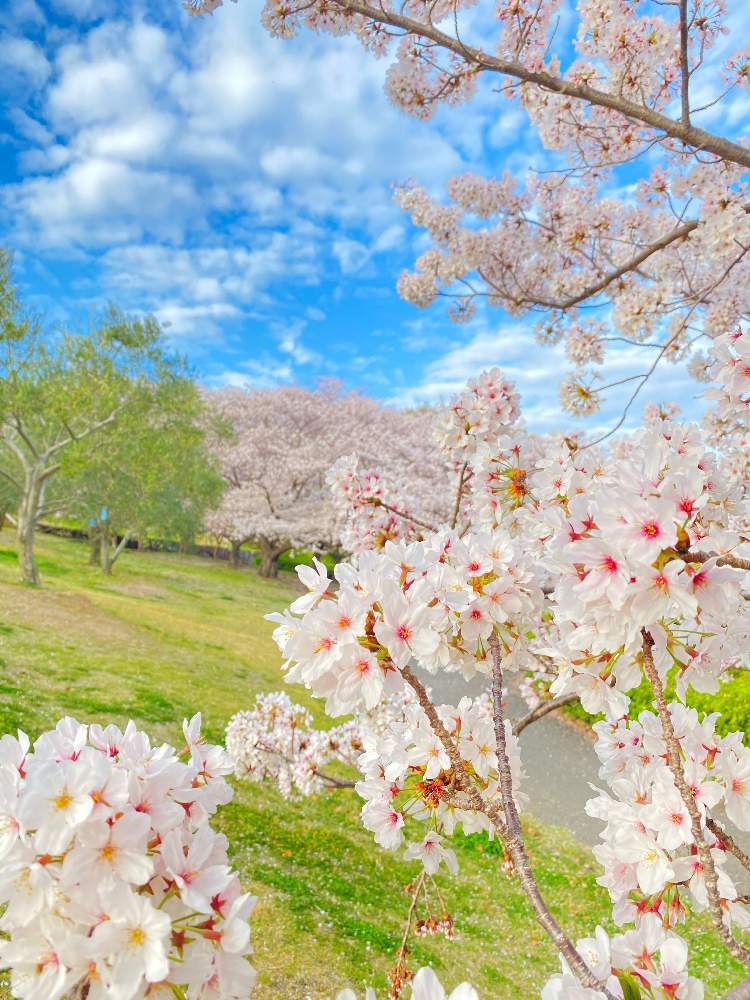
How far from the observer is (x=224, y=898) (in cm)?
110

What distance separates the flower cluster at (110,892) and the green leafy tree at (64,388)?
16.7 metres

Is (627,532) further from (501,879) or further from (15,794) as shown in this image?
(501,879)

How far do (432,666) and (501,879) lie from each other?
261 inches

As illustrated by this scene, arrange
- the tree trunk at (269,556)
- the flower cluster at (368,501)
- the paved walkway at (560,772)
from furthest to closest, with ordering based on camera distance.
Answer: the tree trunk at (269,556)
the paved walkway at (560,772)
the flower cluster at (368,501)

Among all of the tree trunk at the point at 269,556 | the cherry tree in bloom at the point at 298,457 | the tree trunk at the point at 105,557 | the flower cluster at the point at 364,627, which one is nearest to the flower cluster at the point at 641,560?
the flower cluster at the point at 364,627

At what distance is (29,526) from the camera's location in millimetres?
15961

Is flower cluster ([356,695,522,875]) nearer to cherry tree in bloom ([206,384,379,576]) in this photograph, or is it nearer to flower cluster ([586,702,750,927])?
flower cluster ([586,702,750,927])

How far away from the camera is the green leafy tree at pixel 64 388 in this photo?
15.7 metres

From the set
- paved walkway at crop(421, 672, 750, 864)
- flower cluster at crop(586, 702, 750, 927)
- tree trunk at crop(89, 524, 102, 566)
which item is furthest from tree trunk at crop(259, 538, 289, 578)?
flower cluster at crop(586, 702, 750, 927)

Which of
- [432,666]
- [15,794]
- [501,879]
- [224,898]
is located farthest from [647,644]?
[501,879]

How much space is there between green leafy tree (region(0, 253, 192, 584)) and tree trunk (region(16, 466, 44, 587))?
2cm

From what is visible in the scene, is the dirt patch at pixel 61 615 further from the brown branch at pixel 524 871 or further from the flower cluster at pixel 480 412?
the brown branch at pixel 524 871

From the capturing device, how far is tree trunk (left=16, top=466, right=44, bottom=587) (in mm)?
16047

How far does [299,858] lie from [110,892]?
582cm
